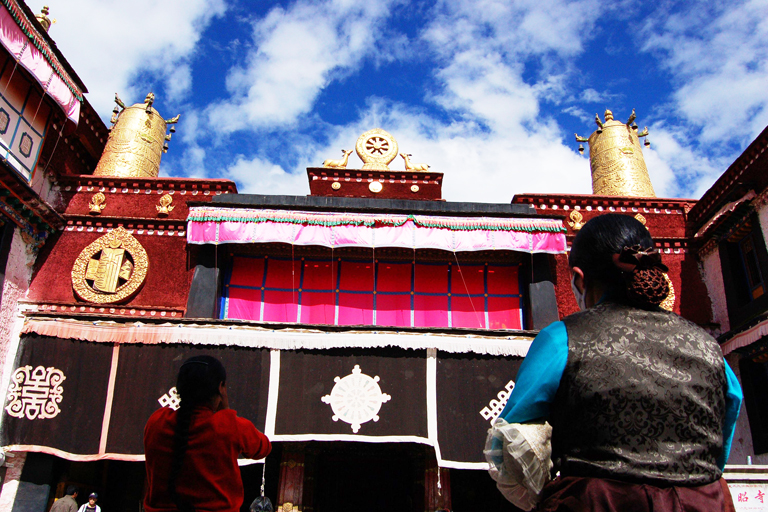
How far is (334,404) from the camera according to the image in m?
8.41

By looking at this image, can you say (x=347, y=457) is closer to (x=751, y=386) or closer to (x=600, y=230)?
(x=751, y=386)

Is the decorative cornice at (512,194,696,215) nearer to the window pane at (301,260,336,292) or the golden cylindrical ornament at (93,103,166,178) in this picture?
the window pane at (301,260,336,292)

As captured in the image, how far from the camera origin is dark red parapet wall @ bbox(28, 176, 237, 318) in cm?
1038

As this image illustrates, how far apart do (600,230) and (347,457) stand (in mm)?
9187

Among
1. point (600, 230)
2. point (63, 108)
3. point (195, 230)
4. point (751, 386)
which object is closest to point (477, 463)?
point (751, 386)

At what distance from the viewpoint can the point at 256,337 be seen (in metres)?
8.77

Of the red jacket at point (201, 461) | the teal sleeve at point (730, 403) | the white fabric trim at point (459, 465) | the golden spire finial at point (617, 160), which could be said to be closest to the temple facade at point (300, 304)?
the white fabric trim at point (459, 465)

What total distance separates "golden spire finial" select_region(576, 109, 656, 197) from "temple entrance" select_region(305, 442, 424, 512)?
887 centimetres

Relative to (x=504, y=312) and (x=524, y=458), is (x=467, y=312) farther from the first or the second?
(x=524, y=458)

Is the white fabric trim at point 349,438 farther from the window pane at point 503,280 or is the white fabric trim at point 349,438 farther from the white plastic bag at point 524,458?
the white plastic bag at point 524,458

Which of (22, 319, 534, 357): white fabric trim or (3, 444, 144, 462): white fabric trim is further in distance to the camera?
(22, 319, 534, 357): white fabric trim

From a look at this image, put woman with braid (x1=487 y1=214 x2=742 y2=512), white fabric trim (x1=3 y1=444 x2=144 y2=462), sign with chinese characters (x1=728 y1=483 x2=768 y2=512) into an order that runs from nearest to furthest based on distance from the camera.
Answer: woman with braid (x1=487 y1=214 x2=742 y2=512) → sign with chinese characters (x1=728 y1=483 x2=768 y2=512) → white fabric trim (x1=3 y1=444 x2=144 y2=462)

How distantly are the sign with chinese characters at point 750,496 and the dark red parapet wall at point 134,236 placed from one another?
9270 millimetres

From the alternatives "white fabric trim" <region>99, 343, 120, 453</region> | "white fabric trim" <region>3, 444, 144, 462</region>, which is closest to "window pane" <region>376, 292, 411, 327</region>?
"white fabric trim" <region>99, 343, 120, 453</region>
